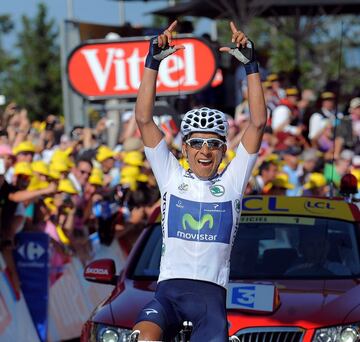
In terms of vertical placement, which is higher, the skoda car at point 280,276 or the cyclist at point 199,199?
the cyclist at point 199,199

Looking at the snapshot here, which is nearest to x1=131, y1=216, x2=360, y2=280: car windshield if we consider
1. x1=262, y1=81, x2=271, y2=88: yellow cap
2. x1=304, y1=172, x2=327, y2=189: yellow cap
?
x1=304, y1=172, x2=327, y2=189: yellow cap

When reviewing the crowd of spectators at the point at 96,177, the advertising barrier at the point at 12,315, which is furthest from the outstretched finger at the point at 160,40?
the advertising barrier at the point at 12,315

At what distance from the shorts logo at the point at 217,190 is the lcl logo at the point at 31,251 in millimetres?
5014

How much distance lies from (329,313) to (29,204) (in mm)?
5146

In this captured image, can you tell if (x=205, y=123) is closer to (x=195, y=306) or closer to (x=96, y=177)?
(x=195, y=306)

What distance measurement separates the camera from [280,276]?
883 cm

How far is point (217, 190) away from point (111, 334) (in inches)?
54.8

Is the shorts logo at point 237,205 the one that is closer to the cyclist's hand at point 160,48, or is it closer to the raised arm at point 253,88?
the raised arm at point 253,88

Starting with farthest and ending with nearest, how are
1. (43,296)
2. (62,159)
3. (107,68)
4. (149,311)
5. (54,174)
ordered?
(107,68), (62,159), (54,174), (43,296), (149,311)

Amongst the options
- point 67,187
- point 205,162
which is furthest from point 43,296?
point 205,162

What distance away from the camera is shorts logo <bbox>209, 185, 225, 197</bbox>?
23.3 feet

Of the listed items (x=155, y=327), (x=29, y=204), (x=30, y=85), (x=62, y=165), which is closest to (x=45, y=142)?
(x=62, y=165)

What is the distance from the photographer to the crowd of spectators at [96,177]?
485 inches

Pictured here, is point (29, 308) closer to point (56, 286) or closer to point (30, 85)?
point (56, 286)
